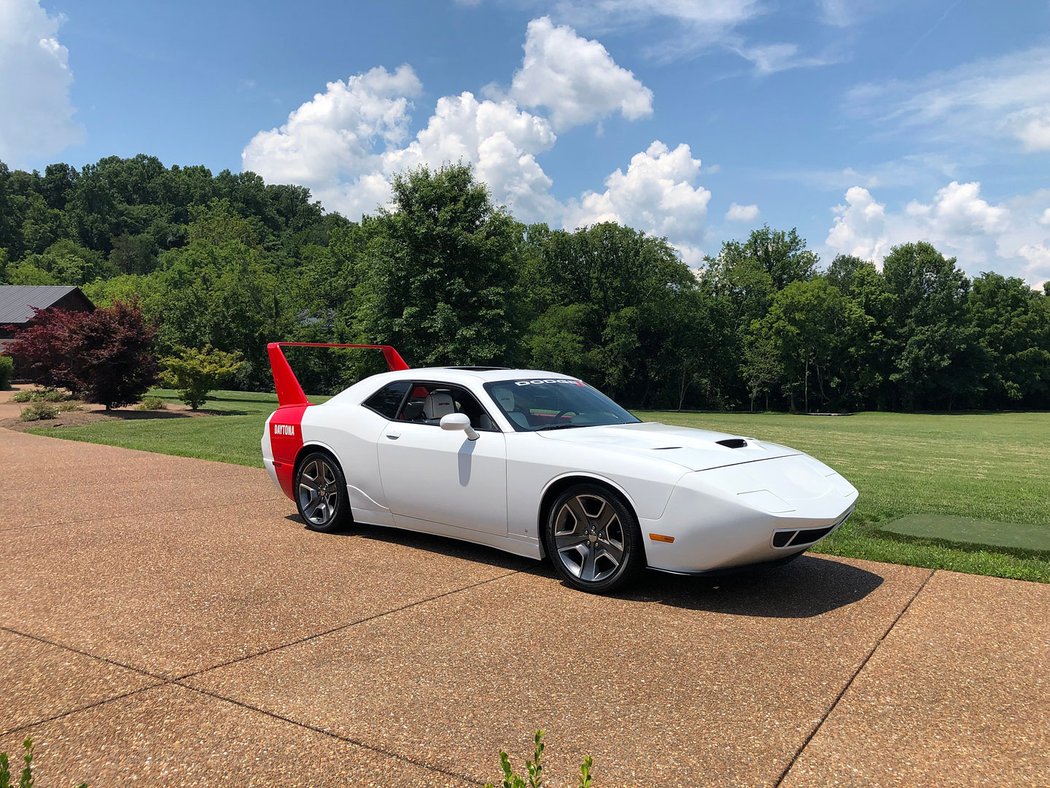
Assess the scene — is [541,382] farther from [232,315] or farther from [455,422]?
[232,315]

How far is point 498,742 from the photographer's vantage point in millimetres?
2916

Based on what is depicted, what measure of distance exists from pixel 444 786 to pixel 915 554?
15.6 feet

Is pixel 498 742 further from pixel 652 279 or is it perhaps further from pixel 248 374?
pixel 652 279

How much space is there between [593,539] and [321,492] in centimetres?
280

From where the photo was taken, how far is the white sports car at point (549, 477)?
179 inches

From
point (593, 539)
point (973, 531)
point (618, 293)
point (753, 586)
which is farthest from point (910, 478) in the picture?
point (618, 293)

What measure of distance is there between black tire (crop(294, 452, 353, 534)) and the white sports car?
0.04 ft

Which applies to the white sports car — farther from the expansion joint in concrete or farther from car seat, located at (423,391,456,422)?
the expansion joint in concrete

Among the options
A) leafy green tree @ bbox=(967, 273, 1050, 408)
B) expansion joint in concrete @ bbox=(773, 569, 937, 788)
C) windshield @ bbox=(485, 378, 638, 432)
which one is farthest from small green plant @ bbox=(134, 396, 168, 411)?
leafy green tree @ bbox=(967, 273, 1050, 408)

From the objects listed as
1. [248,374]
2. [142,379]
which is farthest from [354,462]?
[248,374]

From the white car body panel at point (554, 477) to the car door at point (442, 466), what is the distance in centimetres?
1

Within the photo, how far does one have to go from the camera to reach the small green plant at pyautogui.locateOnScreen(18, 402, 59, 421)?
18891mm

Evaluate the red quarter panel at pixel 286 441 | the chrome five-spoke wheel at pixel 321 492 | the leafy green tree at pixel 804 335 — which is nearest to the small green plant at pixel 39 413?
the red quarter panel at pixel 286 441

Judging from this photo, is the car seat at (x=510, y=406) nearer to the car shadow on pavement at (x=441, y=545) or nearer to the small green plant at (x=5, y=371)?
the car shadow on pavement at (x=441, y=545)
